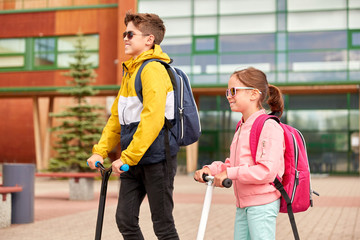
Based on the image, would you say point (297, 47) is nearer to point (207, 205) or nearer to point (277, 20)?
point (277, 20)

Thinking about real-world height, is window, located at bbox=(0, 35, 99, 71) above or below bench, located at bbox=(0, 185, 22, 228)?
above

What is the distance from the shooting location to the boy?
13.3 feet

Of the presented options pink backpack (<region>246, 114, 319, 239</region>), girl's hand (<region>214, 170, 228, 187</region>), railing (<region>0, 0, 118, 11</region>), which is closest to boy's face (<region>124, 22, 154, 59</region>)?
pink backpack (<region>246, 114, 319, 239</region>)

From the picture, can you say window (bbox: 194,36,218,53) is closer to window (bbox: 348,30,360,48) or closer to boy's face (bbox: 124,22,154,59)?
window (bbox: 348,30,360,48)

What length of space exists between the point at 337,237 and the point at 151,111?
4807 millimetres

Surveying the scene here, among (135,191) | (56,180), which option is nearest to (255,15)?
(56,180)

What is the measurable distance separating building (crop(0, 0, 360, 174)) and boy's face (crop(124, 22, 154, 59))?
22495 mm

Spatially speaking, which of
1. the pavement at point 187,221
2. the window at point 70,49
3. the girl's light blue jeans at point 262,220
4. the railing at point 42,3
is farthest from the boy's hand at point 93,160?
the railing at point 42,3

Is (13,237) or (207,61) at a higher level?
(207,61)

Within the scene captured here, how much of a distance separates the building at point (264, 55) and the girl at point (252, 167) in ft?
75.4

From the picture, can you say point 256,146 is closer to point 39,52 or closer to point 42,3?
point 39,52

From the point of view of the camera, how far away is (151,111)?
4.05 meters

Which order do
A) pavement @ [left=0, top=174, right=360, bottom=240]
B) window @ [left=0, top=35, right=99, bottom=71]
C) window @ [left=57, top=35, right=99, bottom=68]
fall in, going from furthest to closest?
window @ [left=0, top=35, right=99, bottom=71] < window @ [left=57, top=35, right=99, bottom=68] < pavement @ [left=0, top=174, right=360, bottom=240]

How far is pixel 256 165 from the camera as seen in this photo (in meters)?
3.49
